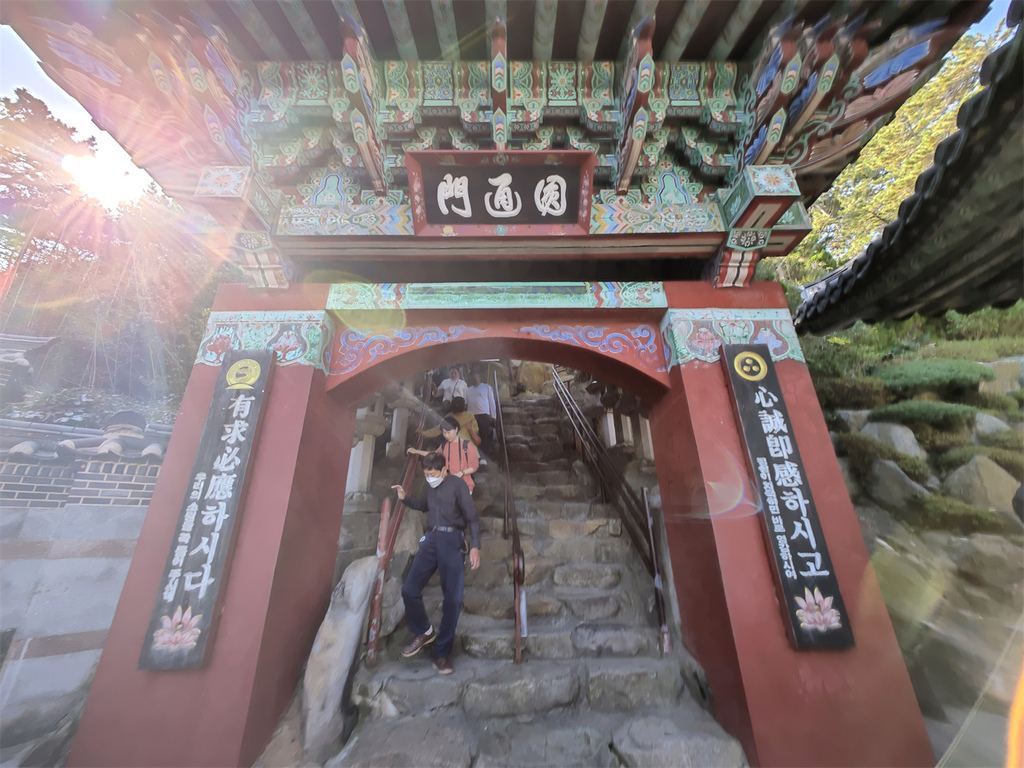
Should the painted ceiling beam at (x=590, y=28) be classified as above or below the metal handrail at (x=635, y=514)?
above

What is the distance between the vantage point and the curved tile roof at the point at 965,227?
2199 millimetres

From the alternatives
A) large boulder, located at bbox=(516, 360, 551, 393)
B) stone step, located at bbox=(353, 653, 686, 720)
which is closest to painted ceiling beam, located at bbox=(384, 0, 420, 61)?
stone step, located at bbox=(353, 653, 686, 720)

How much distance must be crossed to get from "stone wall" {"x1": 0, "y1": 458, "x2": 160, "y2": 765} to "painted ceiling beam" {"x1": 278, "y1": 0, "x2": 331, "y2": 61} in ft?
13.4

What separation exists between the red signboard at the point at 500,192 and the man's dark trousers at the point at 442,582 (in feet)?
8.81

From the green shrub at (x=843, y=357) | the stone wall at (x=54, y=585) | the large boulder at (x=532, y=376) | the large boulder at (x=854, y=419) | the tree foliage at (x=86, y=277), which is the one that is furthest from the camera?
the large boulder at (x=532, y=376)

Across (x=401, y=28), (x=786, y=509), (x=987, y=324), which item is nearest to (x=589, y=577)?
(x=786, y=509)

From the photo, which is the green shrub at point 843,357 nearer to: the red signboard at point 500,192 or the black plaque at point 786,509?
the black plaque at point 786,509

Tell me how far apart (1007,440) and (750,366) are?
2557mm

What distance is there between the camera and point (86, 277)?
589cm

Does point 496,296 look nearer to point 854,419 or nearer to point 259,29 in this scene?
point 259,29

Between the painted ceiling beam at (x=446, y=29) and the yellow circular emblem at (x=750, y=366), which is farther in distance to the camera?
the yellow circular emblem at (x=750, y=366)

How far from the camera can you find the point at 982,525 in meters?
3.20

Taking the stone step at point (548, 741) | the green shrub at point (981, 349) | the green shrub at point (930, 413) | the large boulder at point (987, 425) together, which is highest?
the green shrub at point (981, 349)

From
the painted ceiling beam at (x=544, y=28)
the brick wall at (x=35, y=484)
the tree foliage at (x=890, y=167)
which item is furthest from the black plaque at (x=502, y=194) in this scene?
the tree foliage at (x=890, y=167)
